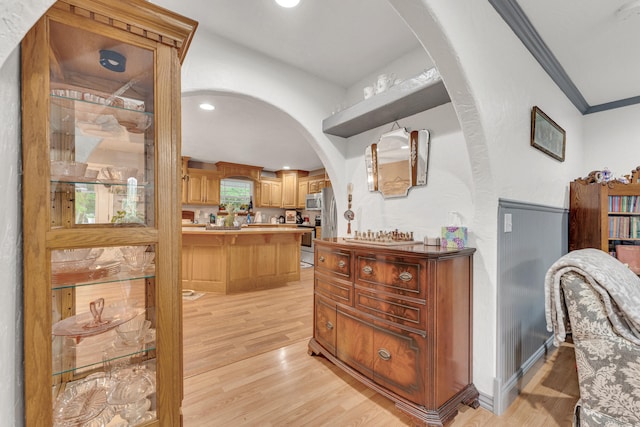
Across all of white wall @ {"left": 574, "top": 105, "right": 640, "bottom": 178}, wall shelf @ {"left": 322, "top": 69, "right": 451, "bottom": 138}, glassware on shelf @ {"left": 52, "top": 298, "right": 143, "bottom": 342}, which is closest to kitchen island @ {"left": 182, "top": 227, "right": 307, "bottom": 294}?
wall shelf @ {"left": 322, "top": 69, "right": 451, "bottom": 138}

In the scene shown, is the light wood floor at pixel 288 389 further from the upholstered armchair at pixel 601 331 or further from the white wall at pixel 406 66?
the white wall at pixel 406 66

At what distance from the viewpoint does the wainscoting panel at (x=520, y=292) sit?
1.66 m

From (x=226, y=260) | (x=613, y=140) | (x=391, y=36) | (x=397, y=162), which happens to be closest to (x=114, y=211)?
(x=397, y=162)

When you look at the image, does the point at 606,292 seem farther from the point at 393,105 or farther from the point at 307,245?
the point at 307,245

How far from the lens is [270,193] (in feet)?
25.1

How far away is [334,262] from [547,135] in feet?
6.92

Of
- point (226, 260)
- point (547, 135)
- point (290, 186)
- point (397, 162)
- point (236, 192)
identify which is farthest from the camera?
point (290, 186)

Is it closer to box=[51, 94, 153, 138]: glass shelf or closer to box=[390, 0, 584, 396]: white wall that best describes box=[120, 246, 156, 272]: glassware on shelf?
box=[51, 94, 153, 138]: glass shelf

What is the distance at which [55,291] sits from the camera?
896 millimetres

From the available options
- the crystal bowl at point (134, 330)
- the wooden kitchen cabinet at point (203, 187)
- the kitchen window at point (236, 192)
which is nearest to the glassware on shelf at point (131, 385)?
the crystal bowl at point (134, 330)

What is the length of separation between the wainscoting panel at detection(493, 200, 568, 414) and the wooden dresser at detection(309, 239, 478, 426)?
192 mm

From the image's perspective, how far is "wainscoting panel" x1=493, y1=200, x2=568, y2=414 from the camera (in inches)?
65.4

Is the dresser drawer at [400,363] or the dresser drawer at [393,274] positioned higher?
the dresser drawer at [393,274]

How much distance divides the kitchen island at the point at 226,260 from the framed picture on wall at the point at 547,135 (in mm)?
3517
